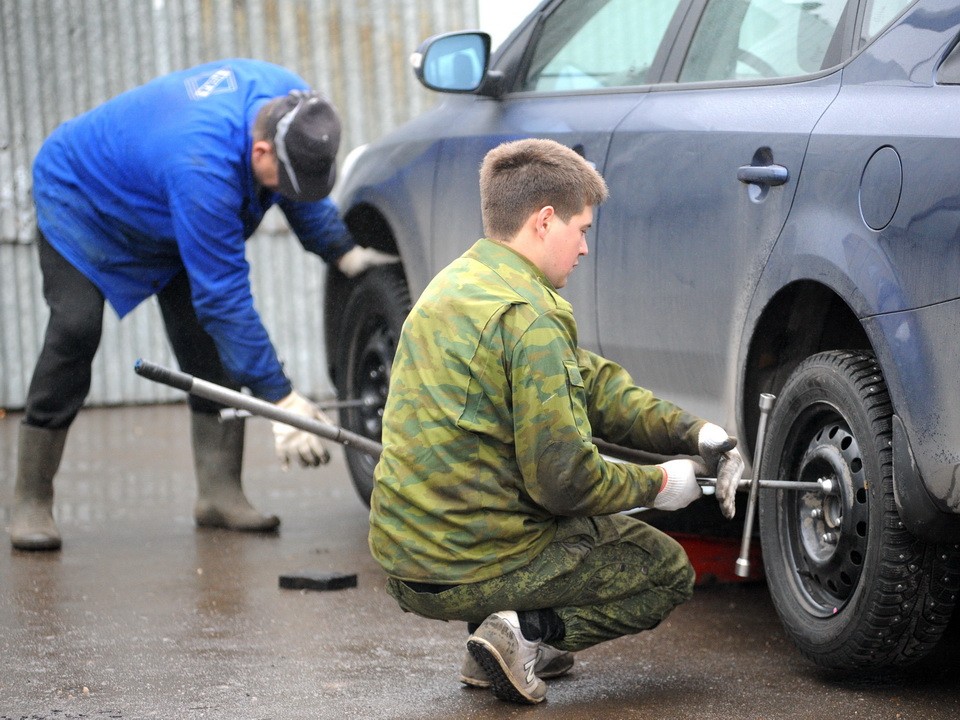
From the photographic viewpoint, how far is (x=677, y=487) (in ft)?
10.1

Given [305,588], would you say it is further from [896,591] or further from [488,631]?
[896,591]

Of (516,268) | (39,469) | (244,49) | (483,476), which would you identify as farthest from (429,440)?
(244,49)

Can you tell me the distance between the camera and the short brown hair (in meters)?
3.12

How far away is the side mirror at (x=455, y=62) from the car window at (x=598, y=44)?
0.16m

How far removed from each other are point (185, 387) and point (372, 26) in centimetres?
611

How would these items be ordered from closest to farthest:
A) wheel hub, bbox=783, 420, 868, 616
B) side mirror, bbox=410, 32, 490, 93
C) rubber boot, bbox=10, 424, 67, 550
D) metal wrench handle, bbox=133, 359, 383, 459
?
wheel hub, bbox=783, 420, 868, 616
metal wrench handle, bbox=133, 359, 383, 459
side mirror, bbox=410, 32, 490, 93
rubber boot, bbox=10, 424, 67, 550

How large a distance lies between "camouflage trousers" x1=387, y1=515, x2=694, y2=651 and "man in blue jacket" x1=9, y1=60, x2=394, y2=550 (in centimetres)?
135

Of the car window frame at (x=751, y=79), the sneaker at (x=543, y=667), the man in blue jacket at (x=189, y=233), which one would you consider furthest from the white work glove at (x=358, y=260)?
the sneaker at (x=543, y=667)

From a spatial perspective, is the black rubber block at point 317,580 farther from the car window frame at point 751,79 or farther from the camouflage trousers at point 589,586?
the car window frame at point 751,79

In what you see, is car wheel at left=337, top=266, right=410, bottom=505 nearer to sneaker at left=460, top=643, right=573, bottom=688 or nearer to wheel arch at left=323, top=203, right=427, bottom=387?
wheel arch at left=323, top=203, right=427, bottom=387

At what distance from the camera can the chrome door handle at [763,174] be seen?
10.5ft

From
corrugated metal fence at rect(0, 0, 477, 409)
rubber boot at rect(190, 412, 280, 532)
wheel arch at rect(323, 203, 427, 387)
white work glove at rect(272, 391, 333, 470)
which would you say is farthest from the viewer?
corrugated metal fence at rect(0, 0, 477, 409)

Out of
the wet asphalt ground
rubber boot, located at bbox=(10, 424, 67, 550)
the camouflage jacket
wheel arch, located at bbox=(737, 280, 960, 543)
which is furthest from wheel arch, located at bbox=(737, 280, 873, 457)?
rubber boot, located at bbox=(10, 424, 67, 550)

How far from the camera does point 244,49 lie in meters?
9.15
